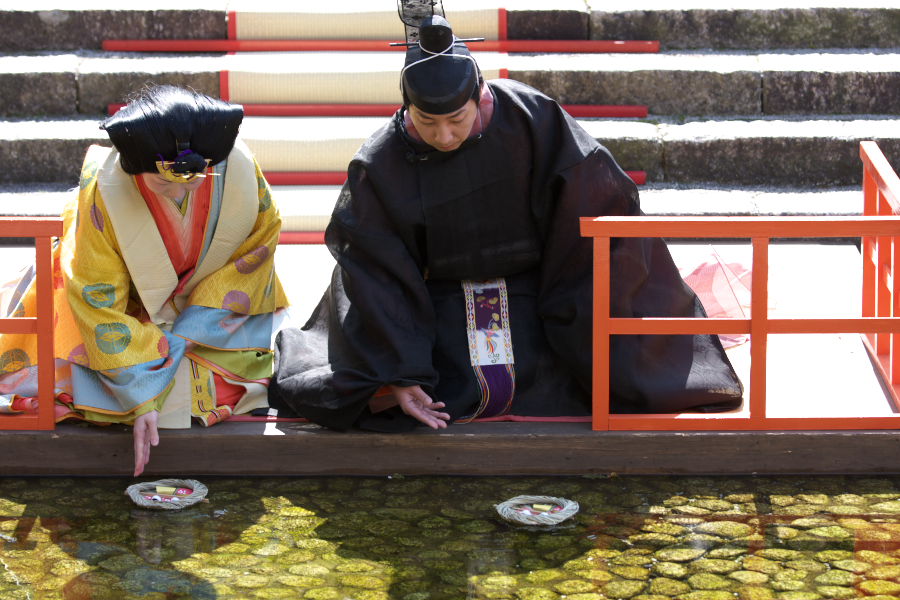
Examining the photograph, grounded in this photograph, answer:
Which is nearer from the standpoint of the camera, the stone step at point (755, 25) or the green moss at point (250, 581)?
the green moss at point (250, 581)

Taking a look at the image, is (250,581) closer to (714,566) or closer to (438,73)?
(714,566)

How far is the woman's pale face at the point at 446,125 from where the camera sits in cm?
380

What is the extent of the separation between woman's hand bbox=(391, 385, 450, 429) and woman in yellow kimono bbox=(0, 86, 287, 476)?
0.55m

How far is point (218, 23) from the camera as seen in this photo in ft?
23.8

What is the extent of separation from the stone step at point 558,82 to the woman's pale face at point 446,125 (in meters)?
3.01

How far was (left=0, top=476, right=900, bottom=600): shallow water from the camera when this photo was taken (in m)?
3.46

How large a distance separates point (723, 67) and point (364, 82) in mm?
1903

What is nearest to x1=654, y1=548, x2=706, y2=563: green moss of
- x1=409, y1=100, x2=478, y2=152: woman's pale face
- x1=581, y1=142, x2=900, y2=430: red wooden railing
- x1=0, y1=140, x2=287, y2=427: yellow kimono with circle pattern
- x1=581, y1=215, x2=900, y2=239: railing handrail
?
x1=581, y1=142, x2=900, y2=430: red wooden railing

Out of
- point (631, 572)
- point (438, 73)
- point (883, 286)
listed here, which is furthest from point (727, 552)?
point (438, 73)

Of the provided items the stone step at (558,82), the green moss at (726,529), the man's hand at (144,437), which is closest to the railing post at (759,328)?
the green moss at (726,529)

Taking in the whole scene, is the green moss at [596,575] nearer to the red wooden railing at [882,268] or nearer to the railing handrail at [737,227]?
the railing handrail at [737,227]

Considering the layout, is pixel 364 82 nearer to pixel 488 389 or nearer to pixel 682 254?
pixel 682 254

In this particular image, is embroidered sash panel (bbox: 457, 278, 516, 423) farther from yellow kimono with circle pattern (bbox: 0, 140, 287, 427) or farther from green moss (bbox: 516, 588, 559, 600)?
green moss (bbox: 516, 588, 559, 600)

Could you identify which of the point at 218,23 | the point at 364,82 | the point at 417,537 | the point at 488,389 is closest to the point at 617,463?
the point at 488,389
